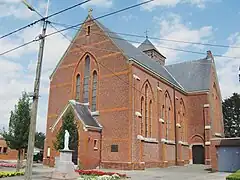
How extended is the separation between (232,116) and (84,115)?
40932 mm

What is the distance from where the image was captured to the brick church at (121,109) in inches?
1009

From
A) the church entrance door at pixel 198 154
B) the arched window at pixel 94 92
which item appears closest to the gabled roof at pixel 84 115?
the arched window at pixel 94 92

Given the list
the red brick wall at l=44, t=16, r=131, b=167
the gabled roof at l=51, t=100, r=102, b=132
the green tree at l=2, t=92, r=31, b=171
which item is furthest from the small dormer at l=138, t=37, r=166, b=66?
the green tree at l=2, t=92, r=31, b=171

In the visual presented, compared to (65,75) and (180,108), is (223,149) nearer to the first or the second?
(180,108)

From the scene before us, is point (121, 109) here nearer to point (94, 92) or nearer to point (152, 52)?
point (94, 92)

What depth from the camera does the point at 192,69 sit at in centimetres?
4400

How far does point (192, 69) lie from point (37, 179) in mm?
33149

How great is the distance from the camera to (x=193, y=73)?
43219mm

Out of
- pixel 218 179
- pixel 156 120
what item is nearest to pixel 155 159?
pixel 156 120

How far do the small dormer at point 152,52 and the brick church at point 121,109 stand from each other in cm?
964

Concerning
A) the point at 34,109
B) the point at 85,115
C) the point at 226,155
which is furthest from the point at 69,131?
the point at 226,155

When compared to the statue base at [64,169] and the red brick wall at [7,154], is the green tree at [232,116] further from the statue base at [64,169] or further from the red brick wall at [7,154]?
the statue base at [64,169]

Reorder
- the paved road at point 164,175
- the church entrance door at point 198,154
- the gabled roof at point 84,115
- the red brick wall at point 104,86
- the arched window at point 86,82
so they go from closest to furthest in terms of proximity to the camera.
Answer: the paved road at point 164,175, the gabled roof at point 84,115, the red brick wall at point 104,86, the arched window at point 86,82, the church entrance door at point 198,154

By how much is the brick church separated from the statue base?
5952 mm
